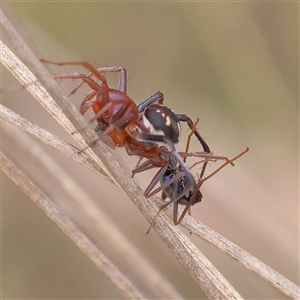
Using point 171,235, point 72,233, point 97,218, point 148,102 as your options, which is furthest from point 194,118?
point 171,235

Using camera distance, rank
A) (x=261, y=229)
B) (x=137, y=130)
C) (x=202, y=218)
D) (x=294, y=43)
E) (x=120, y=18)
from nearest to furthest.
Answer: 1. (x=137, y=130)
2. (x=261, y=229)
3. (x=202, y=218)
4. (x=294, y=43)
5. (x=120, y=18)

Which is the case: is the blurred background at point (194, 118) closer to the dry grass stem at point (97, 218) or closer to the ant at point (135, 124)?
the dry grass stem at point (97, 218)

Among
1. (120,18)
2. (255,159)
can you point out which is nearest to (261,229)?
(255,159)

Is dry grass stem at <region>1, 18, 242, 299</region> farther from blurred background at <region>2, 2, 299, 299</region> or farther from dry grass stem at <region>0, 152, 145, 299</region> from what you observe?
blurred background at <region>2, 2, 299, 299</region>

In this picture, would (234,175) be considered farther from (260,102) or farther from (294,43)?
(294,43)

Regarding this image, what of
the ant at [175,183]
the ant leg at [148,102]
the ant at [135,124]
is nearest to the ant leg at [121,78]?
the ant at [135,124]

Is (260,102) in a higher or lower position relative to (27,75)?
lower

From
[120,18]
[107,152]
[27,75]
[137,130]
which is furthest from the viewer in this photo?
[120,18]
